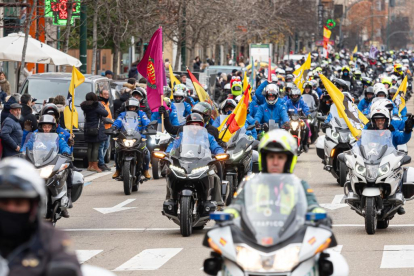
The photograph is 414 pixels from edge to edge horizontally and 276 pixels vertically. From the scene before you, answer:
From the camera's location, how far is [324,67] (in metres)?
57.8

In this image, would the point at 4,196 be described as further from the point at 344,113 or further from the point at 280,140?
the point at 344,113

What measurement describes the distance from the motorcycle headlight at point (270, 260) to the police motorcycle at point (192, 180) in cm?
627

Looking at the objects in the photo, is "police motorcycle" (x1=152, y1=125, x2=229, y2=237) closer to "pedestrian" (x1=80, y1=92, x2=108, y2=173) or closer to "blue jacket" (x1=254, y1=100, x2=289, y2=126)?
"blue jacket" (x1=254, y1=100, x2=289, y2=126)

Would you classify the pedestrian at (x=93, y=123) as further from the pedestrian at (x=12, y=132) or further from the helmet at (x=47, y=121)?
the helmet at (x=47, y=121)

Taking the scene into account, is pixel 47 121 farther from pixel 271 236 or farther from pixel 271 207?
pixel 271 236

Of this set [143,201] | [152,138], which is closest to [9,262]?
[143,201]

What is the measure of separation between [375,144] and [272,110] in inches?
292

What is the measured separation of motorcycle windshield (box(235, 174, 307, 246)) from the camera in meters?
6.71

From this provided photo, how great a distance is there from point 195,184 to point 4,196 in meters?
8.46

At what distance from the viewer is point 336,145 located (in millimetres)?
19266

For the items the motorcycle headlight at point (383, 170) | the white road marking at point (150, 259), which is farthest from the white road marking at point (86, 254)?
the motorcycle headlight at point (383, 170)

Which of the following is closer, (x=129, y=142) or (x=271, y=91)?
(x=129, y=142)

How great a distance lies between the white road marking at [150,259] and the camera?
10953 millimetres

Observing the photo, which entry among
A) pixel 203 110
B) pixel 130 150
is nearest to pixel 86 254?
pixel 203 110
